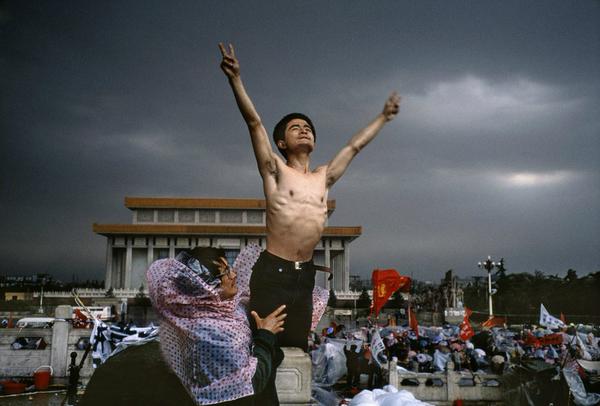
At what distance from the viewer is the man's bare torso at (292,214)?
271cm

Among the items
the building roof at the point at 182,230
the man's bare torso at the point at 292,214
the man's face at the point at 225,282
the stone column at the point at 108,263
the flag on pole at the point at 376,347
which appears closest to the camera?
the man's face at the point at 225,282

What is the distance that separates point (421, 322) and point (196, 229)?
21.4 m

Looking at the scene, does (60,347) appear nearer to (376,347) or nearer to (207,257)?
(376,347)

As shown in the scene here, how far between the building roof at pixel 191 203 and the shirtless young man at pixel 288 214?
3938cm

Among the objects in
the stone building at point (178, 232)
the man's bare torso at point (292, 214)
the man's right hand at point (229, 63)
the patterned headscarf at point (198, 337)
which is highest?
the stone building at point (178, 232)

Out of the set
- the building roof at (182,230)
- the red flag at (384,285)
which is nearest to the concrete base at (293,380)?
the red flag at (384,285)

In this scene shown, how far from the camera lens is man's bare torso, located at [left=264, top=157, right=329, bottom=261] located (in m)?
2.71

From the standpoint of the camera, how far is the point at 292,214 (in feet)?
8.91

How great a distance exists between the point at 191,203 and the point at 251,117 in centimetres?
4128

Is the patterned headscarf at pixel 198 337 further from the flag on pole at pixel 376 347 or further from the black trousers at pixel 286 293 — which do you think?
the flag on pole at pixel 376 347

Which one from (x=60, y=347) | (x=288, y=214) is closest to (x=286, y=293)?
(x=288, y=214)

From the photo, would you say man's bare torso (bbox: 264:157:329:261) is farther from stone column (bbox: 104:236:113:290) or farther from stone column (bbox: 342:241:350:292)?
stone column (bbox: 104:236:113:290)

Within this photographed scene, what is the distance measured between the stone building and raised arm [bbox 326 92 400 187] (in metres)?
38.0

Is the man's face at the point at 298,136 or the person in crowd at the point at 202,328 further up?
the man's face at the point at 298,136
